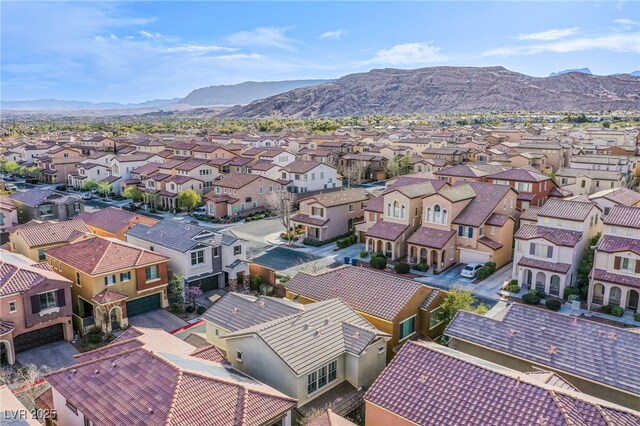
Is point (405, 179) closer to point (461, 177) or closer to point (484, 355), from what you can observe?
point (461, 177)

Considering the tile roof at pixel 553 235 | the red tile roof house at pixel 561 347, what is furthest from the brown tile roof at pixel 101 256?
the tile roof at pixel 553 235

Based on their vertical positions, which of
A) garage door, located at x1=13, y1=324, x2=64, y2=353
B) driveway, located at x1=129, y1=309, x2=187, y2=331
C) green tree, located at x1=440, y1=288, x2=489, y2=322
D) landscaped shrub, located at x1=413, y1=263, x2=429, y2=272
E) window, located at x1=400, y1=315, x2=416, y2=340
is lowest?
driveway, located at x1=129, y1=309, x2=187, y2=331

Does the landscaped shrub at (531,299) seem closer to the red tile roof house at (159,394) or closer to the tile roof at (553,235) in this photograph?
the tile roof at (553,235)

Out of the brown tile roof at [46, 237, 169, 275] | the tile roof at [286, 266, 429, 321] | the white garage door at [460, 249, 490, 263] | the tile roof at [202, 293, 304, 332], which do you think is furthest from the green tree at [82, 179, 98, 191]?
the white garage door at [460, 249, 490, 263]

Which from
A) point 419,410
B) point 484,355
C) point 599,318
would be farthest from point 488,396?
point 599,318

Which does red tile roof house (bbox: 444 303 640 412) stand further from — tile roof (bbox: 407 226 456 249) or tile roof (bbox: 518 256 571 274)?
tile roof (bbox: 407 226 456 249)

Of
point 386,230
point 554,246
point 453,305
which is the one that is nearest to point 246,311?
point 453,305

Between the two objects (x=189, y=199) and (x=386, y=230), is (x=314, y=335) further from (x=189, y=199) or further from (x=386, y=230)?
(x=189, y=199)
